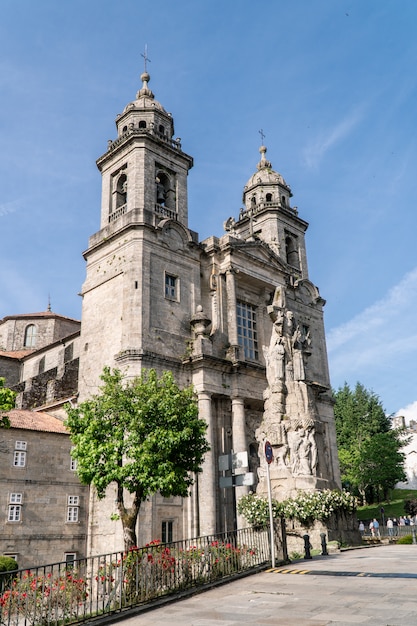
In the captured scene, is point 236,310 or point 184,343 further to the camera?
point 236,310

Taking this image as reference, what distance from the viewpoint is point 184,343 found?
2919 cm

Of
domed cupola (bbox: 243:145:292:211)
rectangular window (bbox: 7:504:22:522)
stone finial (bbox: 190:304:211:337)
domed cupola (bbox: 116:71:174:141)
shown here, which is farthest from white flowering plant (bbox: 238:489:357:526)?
domed cupola (bbox: 243:145:292:211)

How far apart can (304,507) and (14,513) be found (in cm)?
1221

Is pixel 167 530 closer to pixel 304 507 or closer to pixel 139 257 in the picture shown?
pixel 304 507

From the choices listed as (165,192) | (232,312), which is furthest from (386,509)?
(165,192)

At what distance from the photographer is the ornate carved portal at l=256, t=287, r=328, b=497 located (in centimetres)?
2098

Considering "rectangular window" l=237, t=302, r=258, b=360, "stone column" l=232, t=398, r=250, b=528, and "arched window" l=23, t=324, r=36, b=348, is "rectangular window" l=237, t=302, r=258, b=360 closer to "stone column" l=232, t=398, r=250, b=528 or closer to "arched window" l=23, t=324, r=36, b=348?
"stone column" l=232, t=398, r=250, b=528

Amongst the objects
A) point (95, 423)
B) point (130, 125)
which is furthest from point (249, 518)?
point (130, 125)

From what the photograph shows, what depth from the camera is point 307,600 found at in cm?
1025

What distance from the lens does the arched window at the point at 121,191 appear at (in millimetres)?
33500

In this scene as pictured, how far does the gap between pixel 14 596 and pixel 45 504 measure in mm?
15038

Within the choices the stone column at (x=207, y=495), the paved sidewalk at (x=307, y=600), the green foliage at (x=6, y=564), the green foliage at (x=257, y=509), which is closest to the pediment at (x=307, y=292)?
the stone column at (x=207, y=495)

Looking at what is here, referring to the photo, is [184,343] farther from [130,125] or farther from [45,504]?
[130,125]

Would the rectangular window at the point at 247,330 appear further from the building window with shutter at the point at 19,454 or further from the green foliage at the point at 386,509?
the green foliage at the point at 386,509
